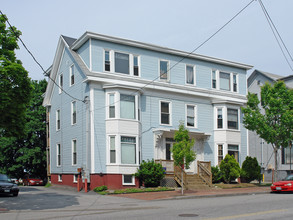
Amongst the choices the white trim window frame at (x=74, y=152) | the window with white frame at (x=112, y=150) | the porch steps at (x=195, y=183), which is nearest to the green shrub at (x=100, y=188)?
the window with white frame at (x=112, y=150)

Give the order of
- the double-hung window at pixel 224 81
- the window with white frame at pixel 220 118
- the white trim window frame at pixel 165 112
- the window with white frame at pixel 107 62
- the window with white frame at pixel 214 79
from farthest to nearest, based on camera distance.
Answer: the double-hung window at pixel 224 81 → the window with white frame at pixel 214 79 → the window with white frame at pixel 220 118 → the white trim window frame at pixel 165 112 → the window with white frame at pixel 107 62

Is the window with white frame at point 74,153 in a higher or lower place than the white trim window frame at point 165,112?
lower

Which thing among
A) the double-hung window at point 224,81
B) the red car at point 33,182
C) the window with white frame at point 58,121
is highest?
the double-hung window at point 224,81

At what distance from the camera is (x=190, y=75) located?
30312 millimetres

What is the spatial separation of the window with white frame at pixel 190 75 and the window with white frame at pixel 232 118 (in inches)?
156

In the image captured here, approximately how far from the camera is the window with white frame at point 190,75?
30.1 m

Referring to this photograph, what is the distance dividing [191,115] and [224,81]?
480cm

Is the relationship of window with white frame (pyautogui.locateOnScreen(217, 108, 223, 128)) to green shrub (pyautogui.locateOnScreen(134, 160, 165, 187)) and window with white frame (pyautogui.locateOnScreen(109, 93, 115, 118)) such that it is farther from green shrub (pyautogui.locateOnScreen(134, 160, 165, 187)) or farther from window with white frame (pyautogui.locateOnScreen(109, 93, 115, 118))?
window with white frame (pyautogui.locateOnScreen(109, 93, 115, 118))

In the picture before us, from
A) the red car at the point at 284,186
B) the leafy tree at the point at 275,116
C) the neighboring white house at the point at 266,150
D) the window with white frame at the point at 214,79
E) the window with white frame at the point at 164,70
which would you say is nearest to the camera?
the red car at the point at 284,186

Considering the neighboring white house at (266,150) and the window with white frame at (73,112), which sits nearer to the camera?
the window with white frame at (73,112)

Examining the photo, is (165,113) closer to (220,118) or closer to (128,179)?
(220,118)

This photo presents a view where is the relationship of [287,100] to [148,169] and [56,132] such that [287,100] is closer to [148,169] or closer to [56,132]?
[148,169]

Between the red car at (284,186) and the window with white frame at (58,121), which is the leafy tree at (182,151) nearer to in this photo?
the red car at (284,186)

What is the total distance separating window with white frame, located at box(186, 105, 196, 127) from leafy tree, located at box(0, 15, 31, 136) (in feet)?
45.4
